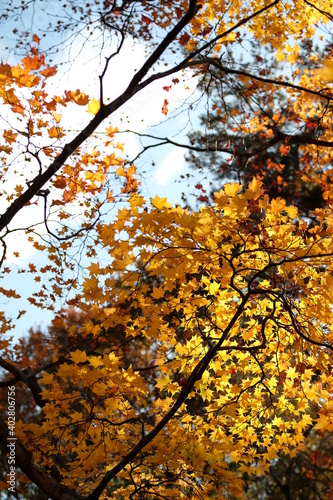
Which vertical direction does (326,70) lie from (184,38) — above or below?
below

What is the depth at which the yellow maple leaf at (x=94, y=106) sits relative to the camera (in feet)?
11.4

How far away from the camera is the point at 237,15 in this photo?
542 cm

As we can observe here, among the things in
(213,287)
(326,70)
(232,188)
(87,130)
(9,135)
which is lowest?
(326,70)

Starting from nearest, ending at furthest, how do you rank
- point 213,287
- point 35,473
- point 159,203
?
point 159,203 → point 35,473 → point 213,287

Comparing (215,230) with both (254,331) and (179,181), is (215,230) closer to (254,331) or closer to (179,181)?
(254,331)

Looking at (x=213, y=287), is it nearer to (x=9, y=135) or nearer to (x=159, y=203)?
(x=159, y=203)

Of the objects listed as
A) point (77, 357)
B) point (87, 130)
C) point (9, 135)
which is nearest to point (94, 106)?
point (87, 130)

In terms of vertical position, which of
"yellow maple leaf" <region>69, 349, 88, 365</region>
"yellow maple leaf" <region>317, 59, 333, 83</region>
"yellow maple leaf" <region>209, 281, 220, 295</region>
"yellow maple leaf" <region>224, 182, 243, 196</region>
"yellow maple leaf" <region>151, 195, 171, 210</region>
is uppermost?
"yellow maple leaf" <region>209, 281, 220, 295</region>

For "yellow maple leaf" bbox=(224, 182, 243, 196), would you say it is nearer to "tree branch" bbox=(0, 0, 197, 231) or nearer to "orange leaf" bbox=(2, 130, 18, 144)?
"tree branch" bbox=(0, 0, 197, 231)

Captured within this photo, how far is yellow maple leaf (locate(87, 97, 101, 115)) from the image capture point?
3.48 metres

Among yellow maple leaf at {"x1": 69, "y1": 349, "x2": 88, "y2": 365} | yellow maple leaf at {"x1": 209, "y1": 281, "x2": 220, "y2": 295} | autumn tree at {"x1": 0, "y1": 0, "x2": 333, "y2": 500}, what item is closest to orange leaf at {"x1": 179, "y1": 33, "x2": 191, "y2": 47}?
autumn tree at {"x1": 0, "y1": 0, "x2": 333, "y2": 500}

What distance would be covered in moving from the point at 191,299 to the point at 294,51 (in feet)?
12.8

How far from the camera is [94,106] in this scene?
3494 millimetres

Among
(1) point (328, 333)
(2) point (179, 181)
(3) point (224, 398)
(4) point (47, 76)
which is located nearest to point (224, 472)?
(3) point (224, 398)
